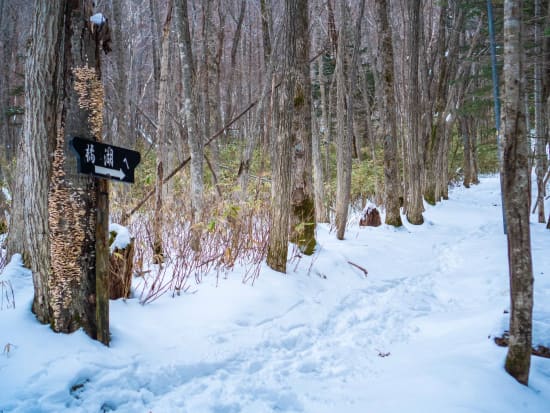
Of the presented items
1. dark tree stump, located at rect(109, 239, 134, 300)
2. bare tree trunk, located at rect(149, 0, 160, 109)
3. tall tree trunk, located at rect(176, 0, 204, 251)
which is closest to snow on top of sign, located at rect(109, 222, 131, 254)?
dark tree stump, located at rect(109, 239, 134, 300)

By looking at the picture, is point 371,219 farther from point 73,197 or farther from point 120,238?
point 73,197

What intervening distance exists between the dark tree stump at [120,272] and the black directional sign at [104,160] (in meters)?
0.95

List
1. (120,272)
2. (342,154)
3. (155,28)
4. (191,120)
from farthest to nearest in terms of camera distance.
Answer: (155,28)
(342,154)
(191,120)
(120,272)

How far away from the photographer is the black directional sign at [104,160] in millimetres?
2258

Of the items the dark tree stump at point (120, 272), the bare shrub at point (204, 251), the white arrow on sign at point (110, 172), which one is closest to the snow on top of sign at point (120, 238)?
the dark tree stump at point (120, 272)

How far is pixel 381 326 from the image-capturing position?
139 inches

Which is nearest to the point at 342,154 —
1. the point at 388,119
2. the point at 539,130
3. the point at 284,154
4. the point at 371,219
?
the point at 371,219

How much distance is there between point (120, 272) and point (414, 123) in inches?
365

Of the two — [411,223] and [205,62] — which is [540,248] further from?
[205,62]

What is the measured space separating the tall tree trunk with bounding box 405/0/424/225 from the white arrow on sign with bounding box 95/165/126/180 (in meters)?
8.78

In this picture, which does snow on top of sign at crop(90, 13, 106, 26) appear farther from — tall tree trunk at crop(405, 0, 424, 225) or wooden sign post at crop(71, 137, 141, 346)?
tall tree trunk at crop(405, 0, 424, 225)

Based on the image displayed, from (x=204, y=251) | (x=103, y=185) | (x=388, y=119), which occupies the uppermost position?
(x=388, y=119)

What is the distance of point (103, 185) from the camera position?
2.45 metres

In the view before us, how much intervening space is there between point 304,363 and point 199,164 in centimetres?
308
